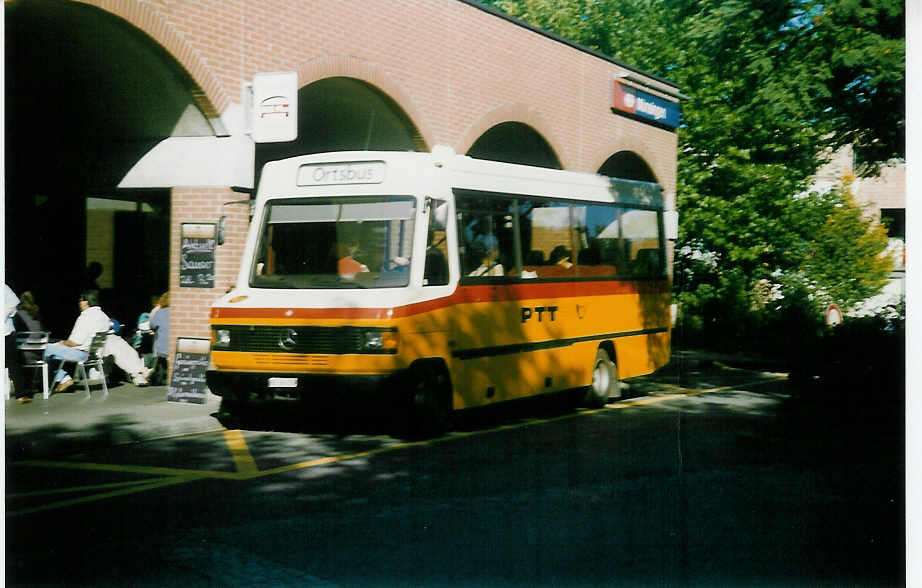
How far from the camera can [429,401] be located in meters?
10.1

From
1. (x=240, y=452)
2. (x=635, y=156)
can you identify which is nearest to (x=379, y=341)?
(x=240, y=452)

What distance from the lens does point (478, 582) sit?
17.4ft

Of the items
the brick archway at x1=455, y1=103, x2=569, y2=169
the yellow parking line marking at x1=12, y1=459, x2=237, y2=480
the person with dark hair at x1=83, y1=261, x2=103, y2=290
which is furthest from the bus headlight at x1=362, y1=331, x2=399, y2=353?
the person with dark hair at x1=83, y1=261, x2=103, y2=290

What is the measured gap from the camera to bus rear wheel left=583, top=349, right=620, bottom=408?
510 inches

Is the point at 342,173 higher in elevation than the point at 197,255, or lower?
higher

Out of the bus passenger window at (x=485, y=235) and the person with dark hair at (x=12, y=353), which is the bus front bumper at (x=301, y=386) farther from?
the person with dark hair at (x=12, y=353)

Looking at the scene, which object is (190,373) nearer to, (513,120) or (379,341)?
(379,341)

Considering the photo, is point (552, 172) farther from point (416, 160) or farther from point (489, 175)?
point (416, 160)

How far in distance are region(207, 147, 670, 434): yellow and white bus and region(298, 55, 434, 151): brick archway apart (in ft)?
12.1

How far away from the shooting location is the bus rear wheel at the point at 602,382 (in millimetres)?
12945

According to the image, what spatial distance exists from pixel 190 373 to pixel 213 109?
350 centimetres

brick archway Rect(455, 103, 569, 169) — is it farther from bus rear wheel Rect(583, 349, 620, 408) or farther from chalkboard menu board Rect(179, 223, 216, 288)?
chalkboard menu board Rect(179, 223, 216, 288)

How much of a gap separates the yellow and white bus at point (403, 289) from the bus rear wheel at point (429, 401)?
0.02 meters
